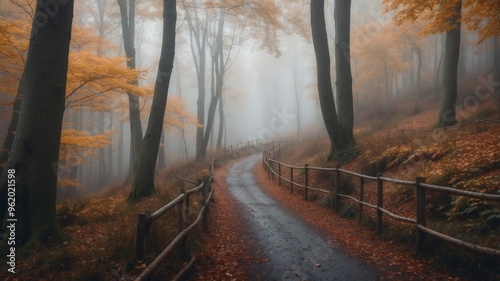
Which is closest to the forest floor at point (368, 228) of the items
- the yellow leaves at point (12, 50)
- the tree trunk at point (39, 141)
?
the tree trunk at point (39, 141)

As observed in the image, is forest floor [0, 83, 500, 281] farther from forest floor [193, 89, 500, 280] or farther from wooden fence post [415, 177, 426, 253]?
wooden fence post [415, 177, 426, 253]

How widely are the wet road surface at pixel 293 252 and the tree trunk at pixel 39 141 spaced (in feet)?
12.3

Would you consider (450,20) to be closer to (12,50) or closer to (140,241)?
(140,241)

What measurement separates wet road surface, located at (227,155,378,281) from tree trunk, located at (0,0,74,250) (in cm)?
375

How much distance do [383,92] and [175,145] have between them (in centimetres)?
4203

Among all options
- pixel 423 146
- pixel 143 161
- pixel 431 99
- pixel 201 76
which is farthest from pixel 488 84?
pixel 143 161

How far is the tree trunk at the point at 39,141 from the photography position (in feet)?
17.2

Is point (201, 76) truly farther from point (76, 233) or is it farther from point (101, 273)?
point (101, 273)

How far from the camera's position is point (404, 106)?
2670cm

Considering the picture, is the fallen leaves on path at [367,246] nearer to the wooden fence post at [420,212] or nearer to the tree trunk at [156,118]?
the wooden fence post at [420,212]

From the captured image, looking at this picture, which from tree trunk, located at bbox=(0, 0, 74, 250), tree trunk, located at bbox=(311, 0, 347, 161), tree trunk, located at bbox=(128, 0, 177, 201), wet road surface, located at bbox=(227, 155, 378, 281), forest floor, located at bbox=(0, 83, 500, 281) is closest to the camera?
forest floor, located at bbox=(0, 83, 500, 281)

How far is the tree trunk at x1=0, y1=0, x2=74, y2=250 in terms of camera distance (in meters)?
5.25

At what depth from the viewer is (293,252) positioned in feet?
19.0

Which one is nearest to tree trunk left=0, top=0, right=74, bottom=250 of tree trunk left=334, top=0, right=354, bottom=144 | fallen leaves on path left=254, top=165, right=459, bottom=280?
fallen leaves on path left=254, top=165, right=459, bottom=280
